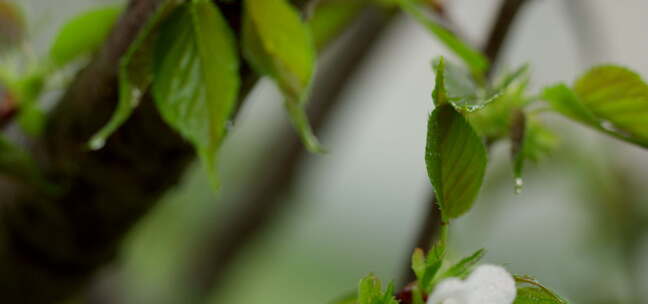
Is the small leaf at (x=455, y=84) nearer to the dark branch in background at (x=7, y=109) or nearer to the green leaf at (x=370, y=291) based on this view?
the green leaf at (x=370, y=291)

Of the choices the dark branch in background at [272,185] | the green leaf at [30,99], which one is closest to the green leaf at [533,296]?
the green leaf at [30,99]

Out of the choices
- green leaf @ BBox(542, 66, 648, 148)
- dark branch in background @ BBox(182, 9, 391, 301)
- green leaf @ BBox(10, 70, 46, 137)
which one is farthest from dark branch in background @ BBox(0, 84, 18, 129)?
dark branch in background @ BBox(182, 9, 391, 301)

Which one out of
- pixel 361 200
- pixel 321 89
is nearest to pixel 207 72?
pixel 321 89

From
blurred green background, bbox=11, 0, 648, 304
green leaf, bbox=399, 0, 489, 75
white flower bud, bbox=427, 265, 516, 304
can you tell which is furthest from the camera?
blurred green background, bbox=11, 0, 648, 304

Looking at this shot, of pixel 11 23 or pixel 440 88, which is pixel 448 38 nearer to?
pixel 440 88

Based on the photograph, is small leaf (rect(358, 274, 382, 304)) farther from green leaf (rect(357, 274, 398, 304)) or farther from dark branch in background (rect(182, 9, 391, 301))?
dark branch in background (rect(182, 9, 391, 301))

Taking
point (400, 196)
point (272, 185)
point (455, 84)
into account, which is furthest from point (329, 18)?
point (400, 196)

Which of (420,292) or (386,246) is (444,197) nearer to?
(420,292)
